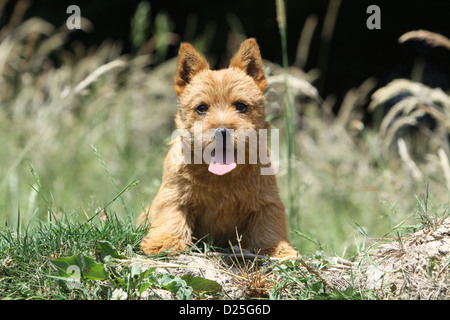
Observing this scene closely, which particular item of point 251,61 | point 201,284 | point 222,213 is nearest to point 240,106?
point 251,61

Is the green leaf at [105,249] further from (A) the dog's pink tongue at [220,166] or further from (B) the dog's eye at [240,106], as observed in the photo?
(B) the dog's eye at [240,106]

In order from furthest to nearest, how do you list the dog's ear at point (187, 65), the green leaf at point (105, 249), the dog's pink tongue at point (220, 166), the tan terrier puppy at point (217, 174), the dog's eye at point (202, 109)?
the dog's ear at point (187, 65) → the dog's eye at point (202, 109) → the tan terrier puppy at point (217, 174) → the dog's pink tongue at point (220, 166) → the green leaf at point (105, 249)

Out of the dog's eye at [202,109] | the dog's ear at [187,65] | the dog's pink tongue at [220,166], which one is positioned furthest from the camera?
the dog's ear at [187,65]

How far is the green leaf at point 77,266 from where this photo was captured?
7.98 feet

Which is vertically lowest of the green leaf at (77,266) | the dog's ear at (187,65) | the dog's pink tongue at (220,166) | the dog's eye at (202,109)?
the green leaf at (77,266)

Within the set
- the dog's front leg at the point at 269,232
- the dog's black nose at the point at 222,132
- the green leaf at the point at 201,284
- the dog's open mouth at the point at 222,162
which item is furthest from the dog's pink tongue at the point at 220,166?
the green leaf at the point at 201,284

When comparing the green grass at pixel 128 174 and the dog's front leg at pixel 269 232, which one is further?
the dog's front leg at pixel 269 232

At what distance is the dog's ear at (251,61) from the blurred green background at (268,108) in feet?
1.54

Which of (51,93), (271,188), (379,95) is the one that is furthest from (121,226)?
(51,93)

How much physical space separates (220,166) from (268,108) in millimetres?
3159

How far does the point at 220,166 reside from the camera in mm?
2752

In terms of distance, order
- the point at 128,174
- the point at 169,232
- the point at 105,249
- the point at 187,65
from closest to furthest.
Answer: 1. the point at 105,249
2. the point at 169,232
3. the point at 187,65
4. the point at 128,174

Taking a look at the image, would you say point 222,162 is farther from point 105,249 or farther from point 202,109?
point 105,249
